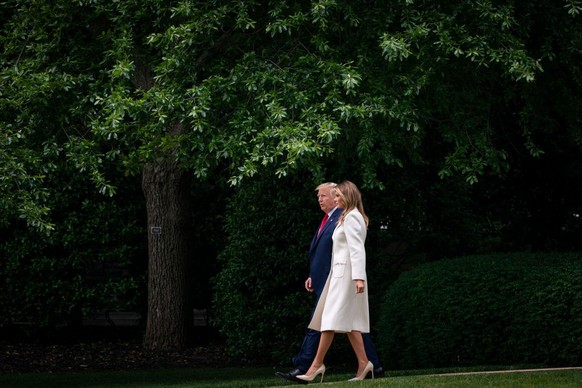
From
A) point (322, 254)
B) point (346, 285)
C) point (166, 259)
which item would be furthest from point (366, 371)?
point (166, 259)

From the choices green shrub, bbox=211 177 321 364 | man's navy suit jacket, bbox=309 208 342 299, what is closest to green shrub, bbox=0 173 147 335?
green shrub, bbox=211 177 321 364

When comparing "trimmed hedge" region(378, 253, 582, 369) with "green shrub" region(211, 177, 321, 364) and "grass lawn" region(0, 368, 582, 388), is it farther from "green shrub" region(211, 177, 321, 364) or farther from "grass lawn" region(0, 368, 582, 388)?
"green shrub" region(211, 177, 321, 364)

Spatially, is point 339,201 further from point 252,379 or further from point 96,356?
point 96,356

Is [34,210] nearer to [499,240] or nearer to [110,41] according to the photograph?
[110,41]

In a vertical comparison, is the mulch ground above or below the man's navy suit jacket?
below

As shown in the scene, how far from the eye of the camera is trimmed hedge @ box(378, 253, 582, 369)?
11406 millimetres

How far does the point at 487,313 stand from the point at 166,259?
5595 millimetres

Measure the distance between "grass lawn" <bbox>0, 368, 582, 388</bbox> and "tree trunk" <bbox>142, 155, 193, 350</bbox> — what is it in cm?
162

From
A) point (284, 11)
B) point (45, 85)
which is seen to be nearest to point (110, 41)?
point (45, 85)

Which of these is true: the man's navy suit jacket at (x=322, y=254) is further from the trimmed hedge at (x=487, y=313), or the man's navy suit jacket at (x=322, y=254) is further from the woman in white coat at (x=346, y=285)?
the trimmed hedge at (x=487, y=313)

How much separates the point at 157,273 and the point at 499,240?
7092 millimetres

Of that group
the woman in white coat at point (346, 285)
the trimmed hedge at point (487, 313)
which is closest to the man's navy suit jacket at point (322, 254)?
the woman in white coat at point (346, 285)

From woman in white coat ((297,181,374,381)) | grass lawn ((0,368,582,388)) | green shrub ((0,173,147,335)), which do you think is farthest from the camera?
green shrub ((0,173,147,335))

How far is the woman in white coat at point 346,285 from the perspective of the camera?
32.6ft
